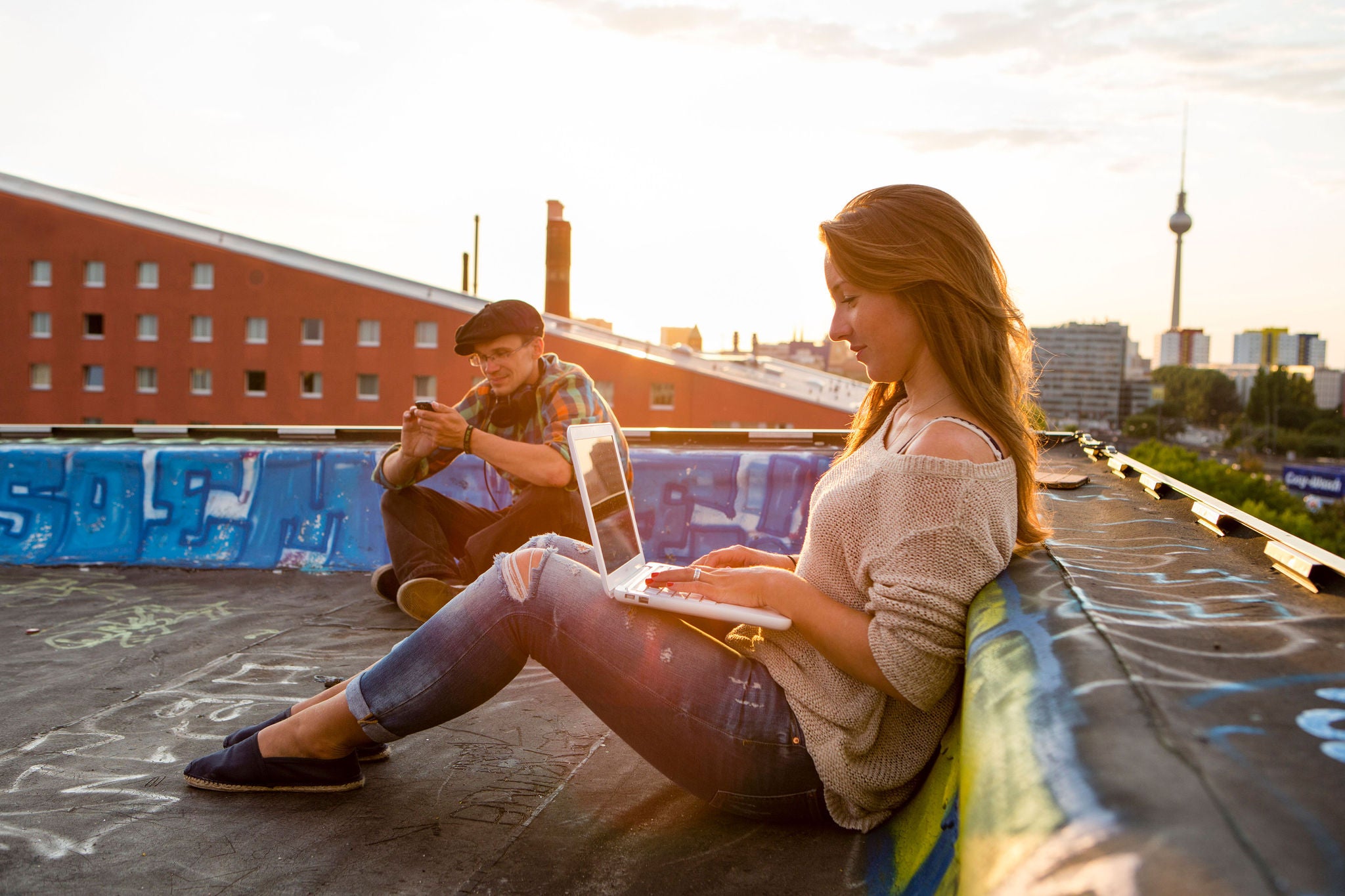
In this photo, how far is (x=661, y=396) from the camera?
42812 mm

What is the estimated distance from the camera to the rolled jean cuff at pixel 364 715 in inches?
95.3

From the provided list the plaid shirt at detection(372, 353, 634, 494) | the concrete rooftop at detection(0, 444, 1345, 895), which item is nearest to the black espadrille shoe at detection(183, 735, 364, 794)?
the concrete rooftop at detection(0, 444, 1345, 895)

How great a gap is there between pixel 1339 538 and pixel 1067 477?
68284mm

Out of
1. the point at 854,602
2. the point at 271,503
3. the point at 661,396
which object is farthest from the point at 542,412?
the point at 661,396

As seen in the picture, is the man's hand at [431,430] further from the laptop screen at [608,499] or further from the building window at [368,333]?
the building window at [368,333]

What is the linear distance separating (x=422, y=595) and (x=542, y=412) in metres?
1.05

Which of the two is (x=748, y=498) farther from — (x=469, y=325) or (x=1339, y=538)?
(x=1339, y=538)

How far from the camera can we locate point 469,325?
15.0ft

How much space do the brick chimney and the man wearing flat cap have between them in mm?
39668

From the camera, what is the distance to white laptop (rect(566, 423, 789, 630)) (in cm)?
210

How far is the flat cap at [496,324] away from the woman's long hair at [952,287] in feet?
8.66

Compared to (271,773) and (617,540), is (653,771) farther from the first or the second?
(271,773)

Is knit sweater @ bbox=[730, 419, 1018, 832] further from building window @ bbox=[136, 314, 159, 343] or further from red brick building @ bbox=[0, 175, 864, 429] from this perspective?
building window @ bbox=[136, 314, 159, 343]

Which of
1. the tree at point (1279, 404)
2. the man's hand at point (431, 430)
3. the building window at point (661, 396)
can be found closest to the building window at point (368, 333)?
the building window at point (661, 396)
